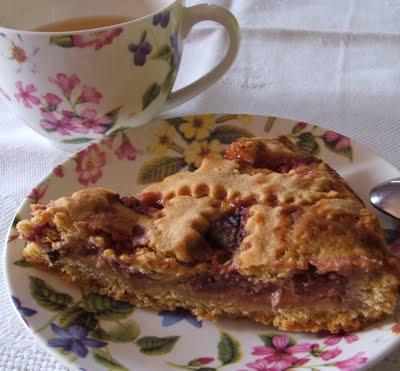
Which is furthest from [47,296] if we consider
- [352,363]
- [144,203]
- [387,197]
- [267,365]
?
[387,197]

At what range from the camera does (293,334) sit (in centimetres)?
82

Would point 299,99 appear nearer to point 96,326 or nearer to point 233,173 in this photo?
point 233,173

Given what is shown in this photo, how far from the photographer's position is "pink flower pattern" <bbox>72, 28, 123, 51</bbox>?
3.23 ft

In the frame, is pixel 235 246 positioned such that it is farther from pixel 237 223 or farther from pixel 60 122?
pixel 60 122

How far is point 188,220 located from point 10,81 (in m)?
0.45

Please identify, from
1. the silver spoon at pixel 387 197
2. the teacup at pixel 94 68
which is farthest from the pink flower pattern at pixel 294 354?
the teacup at pixel 94 68

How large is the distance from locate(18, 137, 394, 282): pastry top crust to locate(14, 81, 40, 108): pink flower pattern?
26 centimetres

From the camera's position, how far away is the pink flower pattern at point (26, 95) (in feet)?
3.47

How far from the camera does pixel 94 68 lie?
103 centimetres

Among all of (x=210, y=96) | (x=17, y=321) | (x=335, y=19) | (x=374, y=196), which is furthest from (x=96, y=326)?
(x=335, y=19)

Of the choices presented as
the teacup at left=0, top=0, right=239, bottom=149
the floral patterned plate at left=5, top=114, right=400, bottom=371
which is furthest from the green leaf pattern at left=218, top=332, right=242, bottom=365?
the teacup at left=0, top=0, right=239, bottom=149

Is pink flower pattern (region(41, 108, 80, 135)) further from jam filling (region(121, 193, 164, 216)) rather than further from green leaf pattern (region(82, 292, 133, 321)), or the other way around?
green leaf pattern (region(82, 292, 133, 321))

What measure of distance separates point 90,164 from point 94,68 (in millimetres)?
169

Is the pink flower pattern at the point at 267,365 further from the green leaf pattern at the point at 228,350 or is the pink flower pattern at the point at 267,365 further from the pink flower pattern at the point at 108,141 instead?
the pink flower pattern at the point at 108,141
